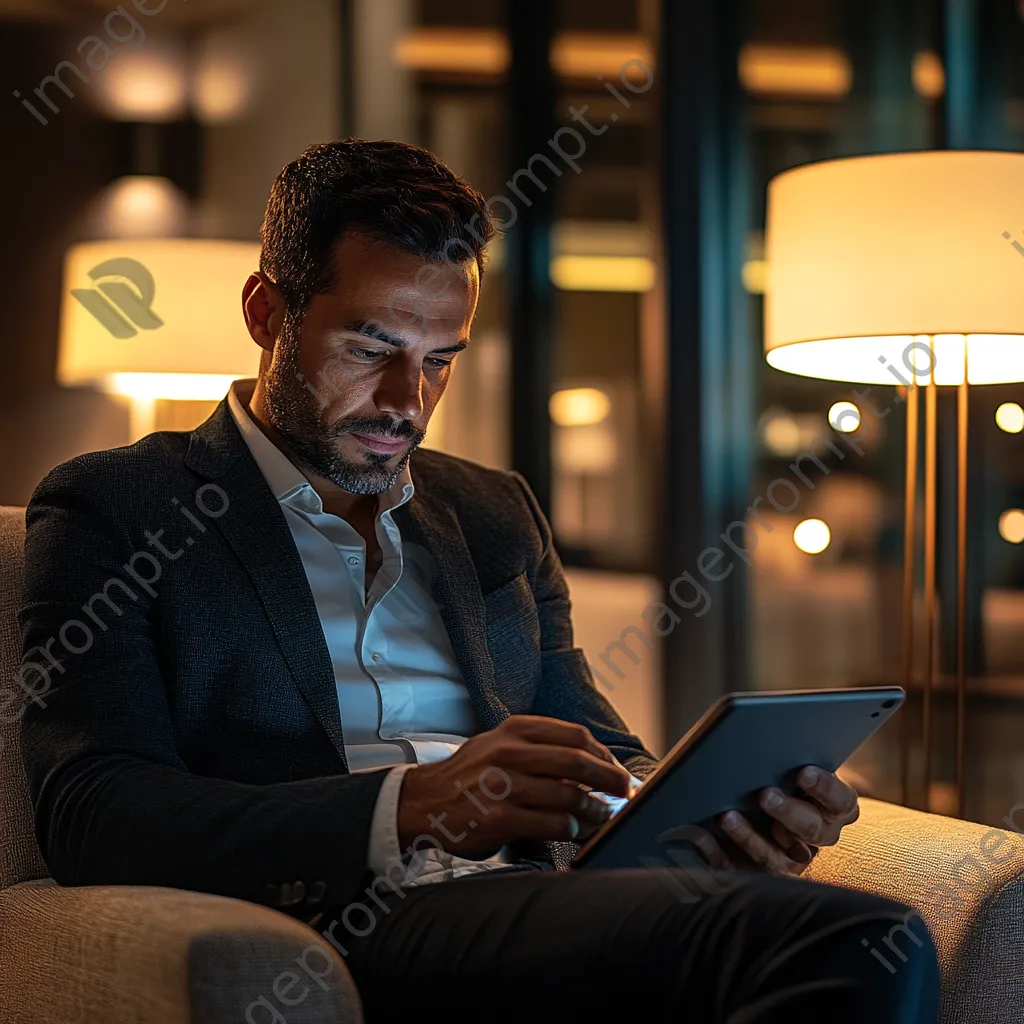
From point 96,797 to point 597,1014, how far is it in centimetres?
48

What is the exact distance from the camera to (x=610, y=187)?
3727 millimetres

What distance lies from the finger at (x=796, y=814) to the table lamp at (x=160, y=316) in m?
1.71

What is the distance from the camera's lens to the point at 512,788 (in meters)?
1.17

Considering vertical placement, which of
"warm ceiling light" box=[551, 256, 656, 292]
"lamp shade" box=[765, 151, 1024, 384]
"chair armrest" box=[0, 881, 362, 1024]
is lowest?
"chair armrest" box=[0, 881, 362, 1024]

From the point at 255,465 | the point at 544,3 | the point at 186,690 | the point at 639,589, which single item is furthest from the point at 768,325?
the point at 544,3

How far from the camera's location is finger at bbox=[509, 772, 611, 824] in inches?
45.9

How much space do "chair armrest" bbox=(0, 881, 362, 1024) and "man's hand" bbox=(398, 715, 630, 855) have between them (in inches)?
6.0

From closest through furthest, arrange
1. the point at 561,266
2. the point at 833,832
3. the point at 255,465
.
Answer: the point at 833,832
the point at 255,465
the point at 561,266

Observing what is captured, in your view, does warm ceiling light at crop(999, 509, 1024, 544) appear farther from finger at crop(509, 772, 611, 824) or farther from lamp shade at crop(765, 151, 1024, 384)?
finger at crop(509, 772, 611, 824)

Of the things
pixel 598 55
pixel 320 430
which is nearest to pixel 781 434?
pixel 598 55

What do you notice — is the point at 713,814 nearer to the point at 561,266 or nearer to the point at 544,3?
the point at 561,266

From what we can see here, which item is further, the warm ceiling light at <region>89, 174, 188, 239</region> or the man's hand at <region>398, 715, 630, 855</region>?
the warm ceiling light at <region>89, 174, 188, 239</region>

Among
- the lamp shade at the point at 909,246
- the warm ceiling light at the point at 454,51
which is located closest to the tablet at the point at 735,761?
the lamp shade at the point at 909,246

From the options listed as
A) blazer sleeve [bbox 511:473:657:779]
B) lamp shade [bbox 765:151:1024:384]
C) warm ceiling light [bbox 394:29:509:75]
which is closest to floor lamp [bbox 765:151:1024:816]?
lamp shade [bbox 765:151:1024:384]
